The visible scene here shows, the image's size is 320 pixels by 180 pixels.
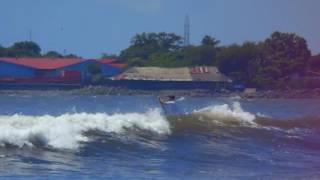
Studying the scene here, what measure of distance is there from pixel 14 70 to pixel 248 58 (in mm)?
30013

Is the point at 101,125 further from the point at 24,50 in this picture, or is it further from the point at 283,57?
the point at 24,50

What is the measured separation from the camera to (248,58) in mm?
116625

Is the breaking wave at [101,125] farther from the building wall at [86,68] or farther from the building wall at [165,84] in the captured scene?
the building wall at [86,68]

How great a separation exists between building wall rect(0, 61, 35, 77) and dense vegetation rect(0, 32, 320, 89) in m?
15.1

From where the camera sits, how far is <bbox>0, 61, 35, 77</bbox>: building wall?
118 m

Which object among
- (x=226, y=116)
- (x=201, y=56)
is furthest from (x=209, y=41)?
(x=226, y=116)

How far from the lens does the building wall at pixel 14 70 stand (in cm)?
11800

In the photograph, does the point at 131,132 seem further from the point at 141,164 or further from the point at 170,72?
the point at 170,72

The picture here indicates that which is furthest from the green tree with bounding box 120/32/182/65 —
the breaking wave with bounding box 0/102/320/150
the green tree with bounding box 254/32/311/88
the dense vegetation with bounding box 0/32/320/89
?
the breaking wave with bounding box 0/102/320/150

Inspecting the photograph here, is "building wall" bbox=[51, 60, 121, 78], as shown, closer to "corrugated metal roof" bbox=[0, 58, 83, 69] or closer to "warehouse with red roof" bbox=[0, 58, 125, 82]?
"warehouse with red roof" bbox=[0, 58, 125, 82]

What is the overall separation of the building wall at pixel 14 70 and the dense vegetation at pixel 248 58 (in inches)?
595

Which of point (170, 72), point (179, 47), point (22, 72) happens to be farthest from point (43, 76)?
point (179, 47)

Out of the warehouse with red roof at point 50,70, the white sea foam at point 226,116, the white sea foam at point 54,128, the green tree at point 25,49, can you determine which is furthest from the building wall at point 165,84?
the white sea foam at point 54,128

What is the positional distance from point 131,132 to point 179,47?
113m
